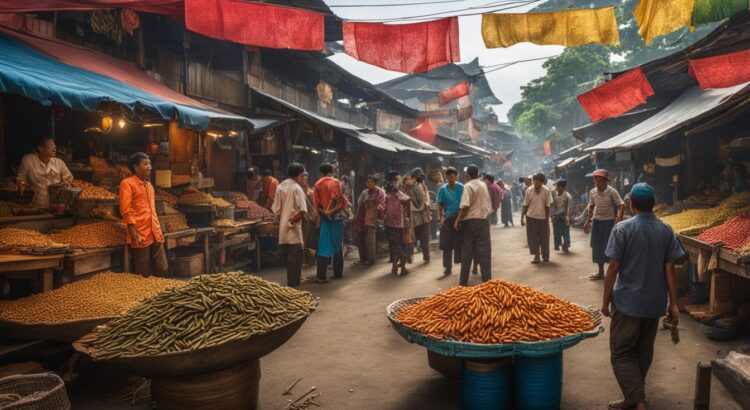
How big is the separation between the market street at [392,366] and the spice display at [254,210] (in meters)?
3.63

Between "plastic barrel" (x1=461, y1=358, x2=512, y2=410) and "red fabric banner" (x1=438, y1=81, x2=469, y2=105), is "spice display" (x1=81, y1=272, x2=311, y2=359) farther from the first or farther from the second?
"red fabric banner" (x1=438, y1=81, x2=469, y2=105)

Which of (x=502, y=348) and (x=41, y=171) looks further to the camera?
(x=41, y=171)

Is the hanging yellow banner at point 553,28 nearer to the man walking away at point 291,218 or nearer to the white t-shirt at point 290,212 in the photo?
the man walking away at point 291,218

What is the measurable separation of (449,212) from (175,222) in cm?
540

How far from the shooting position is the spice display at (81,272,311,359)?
3316 millimetres

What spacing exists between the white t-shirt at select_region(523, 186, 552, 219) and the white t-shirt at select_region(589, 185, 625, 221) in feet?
6.51

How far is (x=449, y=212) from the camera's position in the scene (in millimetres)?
9562

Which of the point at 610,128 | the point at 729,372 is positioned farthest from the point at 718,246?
the point at 610,128

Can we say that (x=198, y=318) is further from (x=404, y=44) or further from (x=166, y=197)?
(x=404, y=44)

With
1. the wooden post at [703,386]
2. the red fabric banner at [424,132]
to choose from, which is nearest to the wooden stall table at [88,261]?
the wooden post at [703,386]

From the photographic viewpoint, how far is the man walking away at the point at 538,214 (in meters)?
10.7

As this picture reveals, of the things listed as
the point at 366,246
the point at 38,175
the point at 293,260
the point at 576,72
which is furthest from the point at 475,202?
the point at 576,72

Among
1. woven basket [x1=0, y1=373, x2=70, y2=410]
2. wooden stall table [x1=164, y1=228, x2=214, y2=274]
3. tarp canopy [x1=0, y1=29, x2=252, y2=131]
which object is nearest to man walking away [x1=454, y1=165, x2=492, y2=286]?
wooden stall table [x1=164, y1=228, x2=214, y2=274]

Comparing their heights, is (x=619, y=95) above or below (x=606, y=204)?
above
